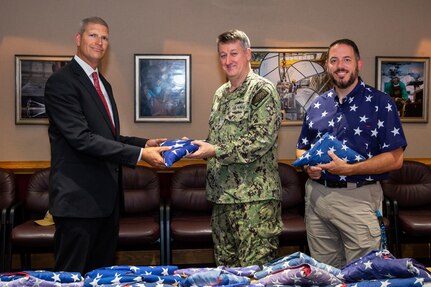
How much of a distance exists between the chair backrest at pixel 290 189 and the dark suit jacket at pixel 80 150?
2.26 meters

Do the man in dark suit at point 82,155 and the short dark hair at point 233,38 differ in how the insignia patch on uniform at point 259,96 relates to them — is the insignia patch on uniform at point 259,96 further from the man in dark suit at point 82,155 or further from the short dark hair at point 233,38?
the man in dark suit at point 82,155

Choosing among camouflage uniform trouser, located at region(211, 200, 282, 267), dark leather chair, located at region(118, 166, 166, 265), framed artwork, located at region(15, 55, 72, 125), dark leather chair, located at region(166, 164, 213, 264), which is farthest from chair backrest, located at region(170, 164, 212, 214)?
camouflage uniform trouser, located at region(211, 200, 282, 267)

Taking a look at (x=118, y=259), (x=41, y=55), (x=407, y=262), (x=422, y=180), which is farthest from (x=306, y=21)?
(x=407, y=262)

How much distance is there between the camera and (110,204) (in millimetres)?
2840

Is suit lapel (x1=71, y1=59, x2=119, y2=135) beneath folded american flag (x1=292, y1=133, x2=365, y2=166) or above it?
above

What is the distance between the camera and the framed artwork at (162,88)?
5.16 metres

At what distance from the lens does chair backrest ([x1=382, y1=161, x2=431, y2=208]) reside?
190 inches

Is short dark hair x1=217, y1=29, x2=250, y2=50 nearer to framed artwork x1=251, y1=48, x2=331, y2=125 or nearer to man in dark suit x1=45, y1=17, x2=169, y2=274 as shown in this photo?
man in dark suit x1=45, y1=17, x2=169, y2=274

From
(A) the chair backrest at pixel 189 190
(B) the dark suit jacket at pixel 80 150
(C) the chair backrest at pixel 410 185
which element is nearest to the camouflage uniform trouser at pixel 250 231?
(B) the dark suit jacket at pixel 80 150

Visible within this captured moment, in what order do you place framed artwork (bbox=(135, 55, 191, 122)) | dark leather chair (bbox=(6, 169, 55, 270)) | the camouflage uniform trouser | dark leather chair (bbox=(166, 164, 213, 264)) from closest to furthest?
the camouflage uniform trouser < dark leather chair (bbox=(6, 169, 55, 270)) < dark leather chair (bbox=(166, 164, 213, 264)) < framed artwork (bbox=(135, 55, 191, 122))

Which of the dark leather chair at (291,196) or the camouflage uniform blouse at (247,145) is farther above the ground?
the camouflage uniform blouse at (247,145)

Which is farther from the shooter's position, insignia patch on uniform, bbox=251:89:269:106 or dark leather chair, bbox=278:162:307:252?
dark leather chair, bbox=278:162:307:252

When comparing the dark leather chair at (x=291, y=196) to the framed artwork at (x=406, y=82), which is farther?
the framed artwork at (x=406, y=82)

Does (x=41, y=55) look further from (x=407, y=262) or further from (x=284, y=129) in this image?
(x=407, y=262)
